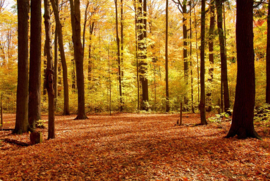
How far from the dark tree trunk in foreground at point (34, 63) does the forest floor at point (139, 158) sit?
134 centimetres

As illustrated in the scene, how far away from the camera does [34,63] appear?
7.18m

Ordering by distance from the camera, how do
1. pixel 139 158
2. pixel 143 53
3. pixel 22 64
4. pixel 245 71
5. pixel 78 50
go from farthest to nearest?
1. pixel 143 53
2. pixel 78 50
3. pixel 22 64
4. pixel 245 71
5. pixel 139 158

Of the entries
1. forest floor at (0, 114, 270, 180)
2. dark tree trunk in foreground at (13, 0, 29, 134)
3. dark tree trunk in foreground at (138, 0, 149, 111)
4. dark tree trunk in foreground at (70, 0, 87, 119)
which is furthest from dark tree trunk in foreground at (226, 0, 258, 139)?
dark tree trunk in foreground at (138, 0, 149, 111)

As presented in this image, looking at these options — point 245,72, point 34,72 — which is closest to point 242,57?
point 245,72

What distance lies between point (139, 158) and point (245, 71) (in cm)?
403

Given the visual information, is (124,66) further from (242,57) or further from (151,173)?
(151,173)

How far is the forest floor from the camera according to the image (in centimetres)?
344

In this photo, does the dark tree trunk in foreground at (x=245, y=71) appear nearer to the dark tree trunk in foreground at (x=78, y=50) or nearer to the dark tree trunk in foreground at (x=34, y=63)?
the dark tree trunk in foreground at (x=34, y=63)

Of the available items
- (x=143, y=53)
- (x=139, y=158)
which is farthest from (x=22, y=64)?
(x=143, y=53)

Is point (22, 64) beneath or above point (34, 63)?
beneath

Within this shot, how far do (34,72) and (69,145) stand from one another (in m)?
3.52

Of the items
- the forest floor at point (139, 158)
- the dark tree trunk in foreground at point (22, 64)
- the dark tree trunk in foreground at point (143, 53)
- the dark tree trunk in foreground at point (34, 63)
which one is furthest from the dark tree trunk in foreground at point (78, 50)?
the dark tree trunk in foreground at point (143, 53)

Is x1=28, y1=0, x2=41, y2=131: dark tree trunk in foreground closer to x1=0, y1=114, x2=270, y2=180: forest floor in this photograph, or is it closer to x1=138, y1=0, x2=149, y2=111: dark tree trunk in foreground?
x1=0, y1=114, x2=270, y2=180: forest floor

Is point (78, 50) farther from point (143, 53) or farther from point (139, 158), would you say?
point (139, 158)
